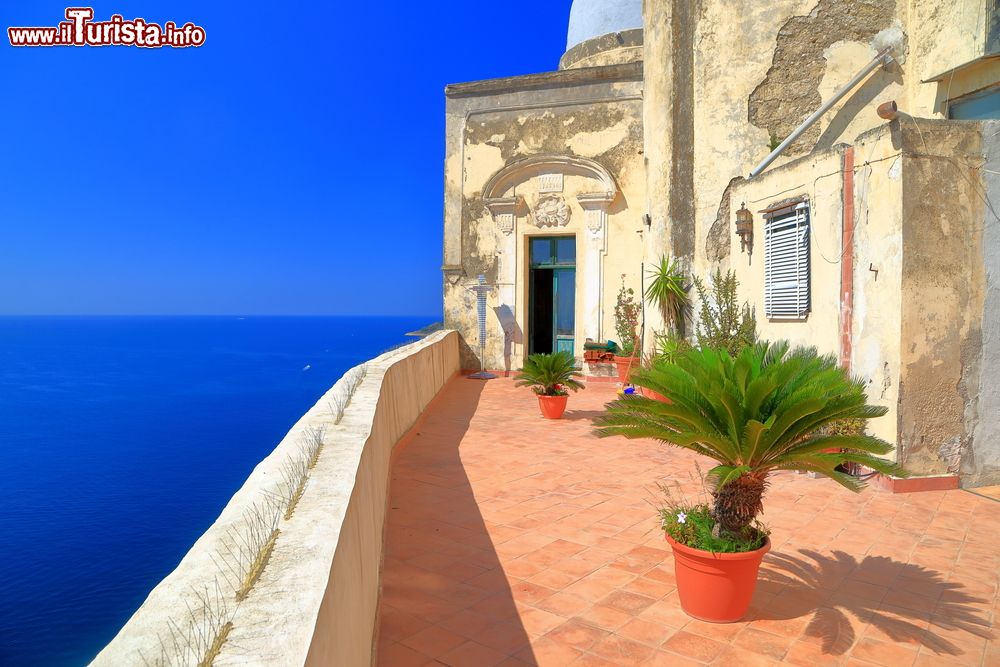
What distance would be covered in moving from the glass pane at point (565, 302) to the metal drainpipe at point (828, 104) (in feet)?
17.9

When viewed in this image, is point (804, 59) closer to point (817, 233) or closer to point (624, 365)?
point (817, 233)

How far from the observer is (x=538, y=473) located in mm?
6410

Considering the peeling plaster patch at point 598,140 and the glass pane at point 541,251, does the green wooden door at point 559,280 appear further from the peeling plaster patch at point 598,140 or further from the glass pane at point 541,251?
the peeling plaster patch at point 598,140

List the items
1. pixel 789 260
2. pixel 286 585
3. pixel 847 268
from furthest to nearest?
pixel 789 260
pixel 847 268
pixel 286 585

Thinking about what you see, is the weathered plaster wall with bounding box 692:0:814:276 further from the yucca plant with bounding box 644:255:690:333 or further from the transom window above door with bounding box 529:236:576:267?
the transom window above door with bounding box 529:236:576:267

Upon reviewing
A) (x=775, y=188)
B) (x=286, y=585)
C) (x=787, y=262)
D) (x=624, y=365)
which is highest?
(x=775, y=188)

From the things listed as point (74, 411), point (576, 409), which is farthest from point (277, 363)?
point (576, 409)

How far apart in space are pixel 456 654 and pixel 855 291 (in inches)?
212

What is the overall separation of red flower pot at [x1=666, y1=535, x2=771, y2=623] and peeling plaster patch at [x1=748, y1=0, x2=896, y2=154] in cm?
803

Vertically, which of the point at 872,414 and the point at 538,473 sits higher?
the point at 872,414

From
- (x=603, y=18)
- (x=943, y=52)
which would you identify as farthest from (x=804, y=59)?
(x=603, y=18)

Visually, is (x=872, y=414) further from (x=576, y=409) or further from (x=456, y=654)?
(x=576, y=409)

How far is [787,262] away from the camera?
7.53m

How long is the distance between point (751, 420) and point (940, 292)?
3.96 meters
